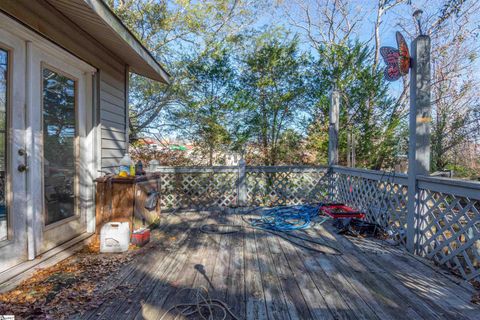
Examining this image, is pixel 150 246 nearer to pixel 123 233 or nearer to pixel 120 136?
pixel 123 233

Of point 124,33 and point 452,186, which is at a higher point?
point 124,33

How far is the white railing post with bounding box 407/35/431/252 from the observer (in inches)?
107

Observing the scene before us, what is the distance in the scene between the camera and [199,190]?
5129mm

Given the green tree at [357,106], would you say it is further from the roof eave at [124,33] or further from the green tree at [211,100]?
the roof eave at [124,33]

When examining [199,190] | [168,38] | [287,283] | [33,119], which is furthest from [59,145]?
[168,38]

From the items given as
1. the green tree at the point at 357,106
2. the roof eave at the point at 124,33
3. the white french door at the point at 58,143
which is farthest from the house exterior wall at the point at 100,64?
the green tree at the point at 357,106

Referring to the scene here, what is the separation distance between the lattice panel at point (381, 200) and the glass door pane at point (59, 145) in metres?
3.72

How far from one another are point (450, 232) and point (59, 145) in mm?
3953

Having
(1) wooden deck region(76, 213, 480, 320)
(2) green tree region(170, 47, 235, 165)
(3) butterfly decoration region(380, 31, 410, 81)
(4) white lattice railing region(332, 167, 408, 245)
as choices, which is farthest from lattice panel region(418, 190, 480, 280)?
(2) green tree region(170, 47, 235, 165)

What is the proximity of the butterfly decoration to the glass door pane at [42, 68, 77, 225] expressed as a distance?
3484mm

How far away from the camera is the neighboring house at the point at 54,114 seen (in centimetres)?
206

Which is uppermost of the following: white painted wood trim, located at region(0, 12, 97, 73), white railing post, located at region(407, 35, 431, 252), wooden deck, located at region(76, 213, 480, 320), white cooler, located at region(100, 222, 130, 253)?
white painted wood trim, located at region(0, 12, 97, 73)

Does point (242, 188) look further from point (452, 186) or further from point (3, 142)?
point (3, 142)

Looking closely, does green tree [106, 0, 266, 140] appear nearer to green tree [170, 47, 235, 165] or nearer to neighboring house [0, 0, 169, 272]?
green tree [170, 47, 235, 165]
